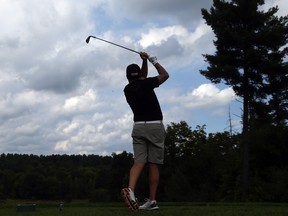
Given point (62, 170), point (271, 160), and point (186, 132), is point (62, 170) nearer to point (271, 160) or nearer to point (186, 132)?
point (186, 132)

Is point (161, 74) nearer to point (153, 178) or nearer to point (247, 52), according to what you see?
point (153, 178)

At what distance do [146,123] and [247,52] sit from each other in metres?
22.0

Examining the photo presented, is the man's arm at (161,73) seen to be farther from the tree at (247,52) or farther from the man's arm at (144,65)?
the tree at (247,52)

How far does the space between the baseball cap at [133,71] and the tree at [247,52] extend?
843 inches

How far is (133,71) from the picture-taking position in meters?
7.65

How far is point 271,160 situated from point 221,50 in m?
8.38

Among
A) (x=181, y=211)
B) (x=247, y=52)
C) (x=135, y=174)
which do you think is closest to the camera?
(x=181, y=211)

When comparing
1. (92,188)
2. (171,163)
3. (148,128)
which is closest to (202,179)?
(171,163)

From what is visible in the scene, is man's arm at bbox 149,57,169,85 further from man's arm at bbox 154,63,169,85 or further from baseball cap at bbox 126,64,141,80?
baseball cap at bbox 126,64,141,80

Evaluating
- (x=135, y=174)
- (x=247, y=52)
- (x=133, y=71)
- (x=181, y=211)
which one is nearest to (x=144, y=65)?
(x=133, y=71)

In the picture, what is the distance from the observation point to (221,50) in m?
30.2

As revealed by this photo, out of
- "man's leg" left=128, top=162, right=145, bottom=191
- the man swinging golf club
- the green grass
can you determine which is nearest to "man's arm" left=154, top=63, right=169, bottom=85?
the man swinging golf club

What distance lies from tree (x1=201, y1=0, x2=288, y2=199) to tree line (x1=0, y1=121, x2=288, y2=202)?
3.36m

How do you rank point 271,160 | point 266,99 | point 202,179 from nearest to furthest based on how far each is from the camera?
1. point 266,99
2. point 271,160
3. point 202,179
